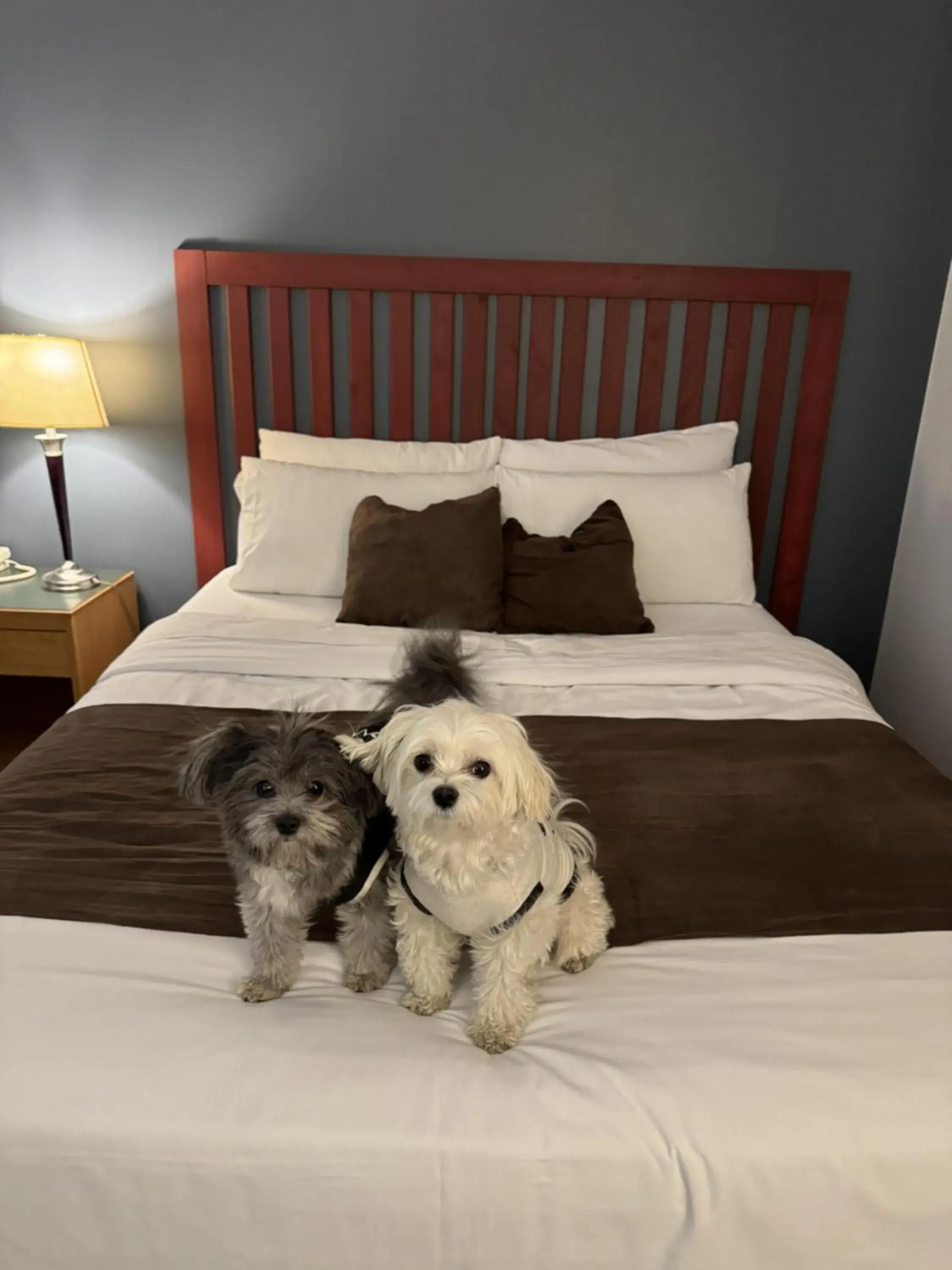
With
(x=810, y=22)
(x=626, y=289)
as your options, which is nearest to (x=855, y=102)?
(x=810, y=22)

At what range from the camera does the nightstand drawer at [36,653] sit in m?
2.45

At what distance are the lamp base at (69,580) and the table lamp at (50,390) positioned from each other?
0.63ft

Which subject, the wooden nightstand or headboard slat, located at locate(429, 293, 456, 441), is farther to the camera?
headboard slat, located at locate(429, 293, 456, 441)

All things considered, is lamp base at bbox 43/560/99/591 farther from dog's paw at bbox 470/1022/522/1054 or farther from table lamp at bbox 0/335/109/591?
dog's paw at bbox 470/1022/522/1054

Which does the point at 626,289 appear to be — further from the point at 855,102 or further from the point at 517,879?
the point at 517,879

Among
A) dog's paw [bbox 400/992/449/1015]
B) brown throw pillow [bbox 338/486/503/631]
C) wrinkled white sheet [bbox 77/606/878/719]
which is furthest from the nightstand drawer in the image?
Result: dog's paw [bbox 400/992/449/1015]

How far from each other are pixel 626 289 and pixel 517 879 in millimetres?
2107

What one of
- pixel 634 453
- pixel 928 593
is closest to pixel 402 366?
pixel 634 453

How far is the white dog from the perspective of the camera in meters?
0.95

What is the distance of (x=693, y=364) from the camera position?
8.73ft

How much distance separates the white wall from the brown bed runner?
1.00 m

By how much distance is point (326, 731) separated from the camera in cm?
104

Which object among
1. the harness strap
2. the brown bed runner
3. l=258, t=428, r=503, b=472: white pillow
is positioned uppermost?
l=258, t=428, r=503, b=472: white pillow

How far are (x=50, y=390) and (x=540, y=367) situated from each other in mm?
1448
